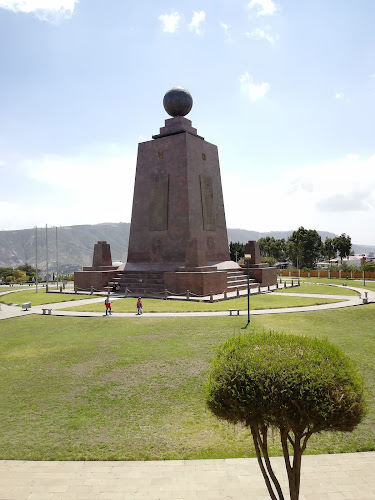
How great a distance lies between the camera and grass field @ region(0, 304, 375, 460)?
6715 millimetres

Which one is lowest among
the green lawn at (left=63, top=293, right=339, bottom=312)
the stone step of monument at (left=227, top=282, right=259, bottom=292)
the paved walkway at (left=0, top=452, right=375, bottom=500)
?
the paved walkway at (left=0, top=452, right=375, bottom=500)

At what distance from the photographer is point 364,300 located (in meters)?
24.0

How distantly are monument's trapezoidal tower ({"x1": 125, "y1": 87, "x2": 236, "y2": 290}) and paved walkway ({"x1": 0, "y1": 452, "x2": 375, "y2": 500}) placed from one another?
81.5 ft

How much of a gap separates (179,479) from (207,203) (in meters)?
30.2

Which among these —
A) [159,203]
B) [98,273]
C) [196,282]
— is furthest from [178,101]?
[98,273]

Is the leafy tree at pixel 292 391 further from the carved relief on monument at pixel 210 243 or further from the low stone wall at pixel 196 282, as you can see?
the carved relief on monument at pixel 210 243

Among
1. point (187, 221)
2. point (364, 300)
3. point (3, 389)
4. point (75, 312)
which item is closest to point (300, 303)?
point (364, 300)

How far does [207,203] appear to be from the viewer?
34781 mm

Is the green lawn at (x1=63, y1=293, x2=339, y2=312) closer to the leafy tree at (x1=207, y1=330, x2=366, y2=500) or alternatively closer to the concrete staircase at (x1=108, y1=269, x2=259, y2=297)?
the concrete staircase at (x1=108, y1=269, x2=259, y2=297)

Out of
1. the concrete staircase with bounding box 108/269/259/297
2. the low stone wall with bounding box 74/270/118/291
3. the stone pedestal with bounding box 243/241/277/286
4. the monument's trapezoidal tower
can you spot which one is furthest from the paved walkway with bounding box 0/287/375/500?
the stone pedestal with bounding box 243/241/277/286

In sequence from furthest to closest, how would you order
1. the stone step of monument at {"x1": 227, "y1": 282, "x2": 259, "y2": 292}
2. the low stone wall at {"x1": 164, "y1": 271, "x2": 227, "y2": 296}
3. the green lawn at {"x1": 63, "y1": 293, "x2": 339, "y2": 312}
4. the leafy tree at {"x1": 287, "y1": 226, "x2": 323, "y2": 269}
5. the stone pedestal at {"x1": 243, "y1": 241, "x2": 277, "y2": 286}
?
the leafy tree at {"x1": 287, "y1": 226, "x2": 323, "y2": 269} → the stone pedestal at {"x1": 243, "y1": 241, "x2": 277, "y2": 286} → the stone step of monument at {"x1": 227, "y1": 282, "x2": 259, "y2": 292} → the low stone wall at {"x1": 164, "y1": 271, "x2": 227, "y2": 296} → the green lawn at {"x1": 63, "y1": 293, "x2": 339, "y2": 312}

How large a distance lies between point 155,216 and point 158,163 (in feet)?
16.2

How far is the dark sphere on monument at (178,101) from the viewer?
33.2 m

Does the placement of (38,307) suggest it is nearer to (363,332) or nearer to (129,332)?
(129,332)
